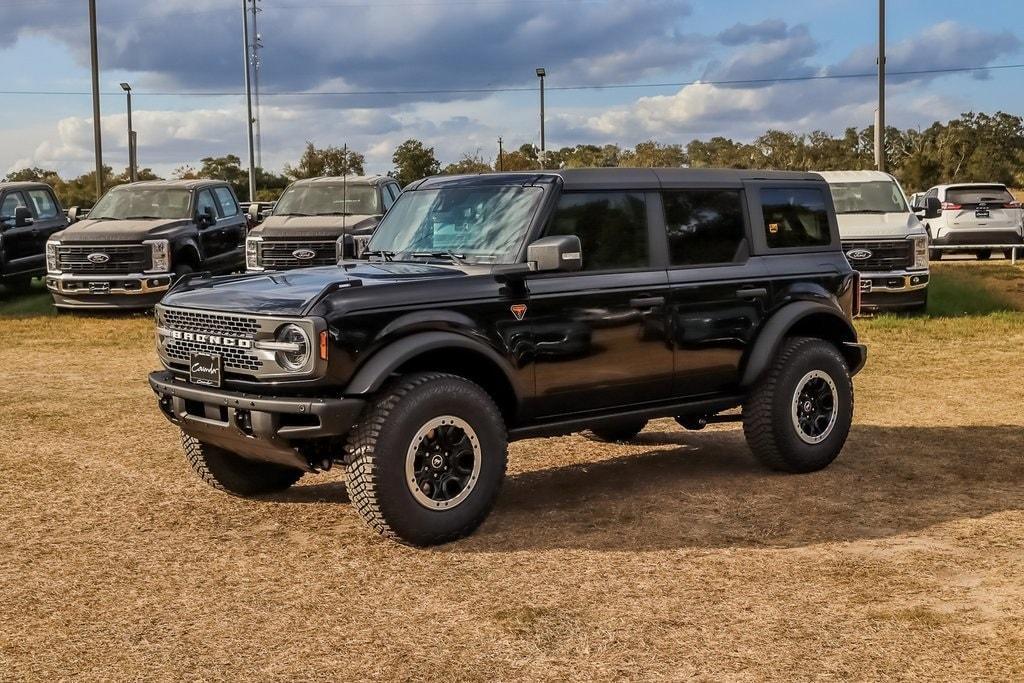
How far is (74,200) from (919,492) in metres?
52.3

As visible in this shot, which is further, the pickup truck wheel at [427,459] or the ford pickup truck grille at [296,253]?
the ford pickup truck grille at [296,253]

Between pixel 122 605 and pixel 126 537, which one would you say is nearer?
pixel 122 605

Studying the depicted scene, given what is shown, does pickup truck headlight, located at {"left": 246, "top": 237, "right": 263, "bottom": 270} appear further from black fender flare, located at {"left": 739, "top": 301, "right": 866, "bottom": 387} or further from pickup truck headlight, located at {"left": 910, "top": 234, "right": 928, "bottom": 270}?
black fender flare, located at {"left": 739, "top": 301, "right": 866, "bottom": 387}

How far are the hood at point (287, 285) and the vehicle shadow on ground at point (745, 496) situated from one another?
1414 millimetres

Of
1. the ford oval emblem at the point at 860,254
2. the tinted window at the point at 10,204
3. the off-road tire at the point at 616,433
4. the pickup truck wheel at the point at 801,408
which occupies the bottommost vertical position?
the off-road tire at the point at 616,433

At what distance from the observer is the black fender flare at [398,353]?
588cm

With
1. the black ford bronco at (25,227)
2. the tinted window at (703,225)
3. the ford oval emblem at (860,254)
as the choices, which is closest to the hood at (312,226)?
the black ford bronco at (25,227)

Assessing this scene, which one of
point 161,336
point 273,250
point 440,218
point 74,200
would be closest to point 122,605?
point 161,336

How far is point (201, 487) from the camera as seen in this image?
7699 millimetres

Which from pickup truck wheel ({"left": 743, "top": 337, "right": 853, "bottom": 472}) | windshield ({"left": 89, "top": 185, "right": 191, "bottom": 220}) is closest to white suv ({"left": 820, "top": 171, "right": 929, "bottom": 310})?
pickup truck wheel ({"left": 743, "top": 337, "right": 853, "bottom": 472})

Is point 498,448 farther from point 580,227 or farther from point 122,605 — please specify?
point 122,605

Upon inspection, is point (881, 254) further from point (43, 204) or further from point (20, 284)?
point (20, 284)

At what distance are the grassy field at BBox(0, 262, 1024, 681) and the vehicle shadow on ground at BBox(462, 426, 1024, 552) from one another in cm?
2

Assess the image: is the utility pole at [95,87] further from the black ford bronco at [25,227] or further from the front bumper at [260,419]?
the front bumper at [260,419]
